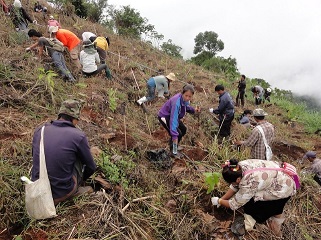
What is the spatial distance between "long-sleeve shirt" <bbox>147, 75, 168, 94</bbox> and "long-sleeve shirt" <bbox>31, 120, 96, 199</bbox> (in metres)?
3.85

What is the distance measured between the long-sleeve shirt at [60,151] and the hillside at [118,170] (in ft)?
1.18

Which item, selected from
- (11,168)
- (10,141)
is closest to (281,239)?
(11,168)

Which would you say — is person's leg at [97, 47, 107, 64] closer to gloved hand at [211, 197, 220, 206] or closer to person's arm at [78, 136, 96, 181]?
person's arm at [78, 136, 96, 181]

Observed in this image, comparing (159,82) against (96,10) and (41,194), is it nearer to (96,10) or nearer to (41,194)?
(41,194)

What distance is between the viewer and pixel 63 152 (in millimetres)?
2469

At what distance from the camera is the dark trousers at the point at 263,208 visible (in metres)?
3.10

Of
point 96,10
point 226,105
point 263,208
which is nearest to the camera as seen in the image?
point 263,208

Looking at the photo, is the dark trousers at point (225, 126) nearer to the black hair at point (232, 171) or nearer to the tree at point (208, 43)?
the black hair at point (232, 171)

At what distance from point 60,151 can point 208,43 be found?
26656 millimetres

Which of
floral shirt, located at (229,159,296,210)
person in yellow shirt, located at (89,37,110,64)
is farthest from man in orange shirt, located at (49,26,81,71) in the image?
floral shirt, located at (229,159,296,210)

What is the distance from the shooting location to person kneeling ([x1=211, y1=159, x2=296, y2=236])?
9.59ft

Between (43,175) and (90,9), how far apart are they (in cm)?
1402

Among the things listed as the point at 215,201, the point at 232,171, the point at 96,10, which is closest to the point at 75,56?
the point at 215,201

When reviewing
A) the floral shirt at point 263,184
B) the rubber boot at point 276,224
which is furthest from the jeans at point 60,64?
the rubber boot at point 276,224
